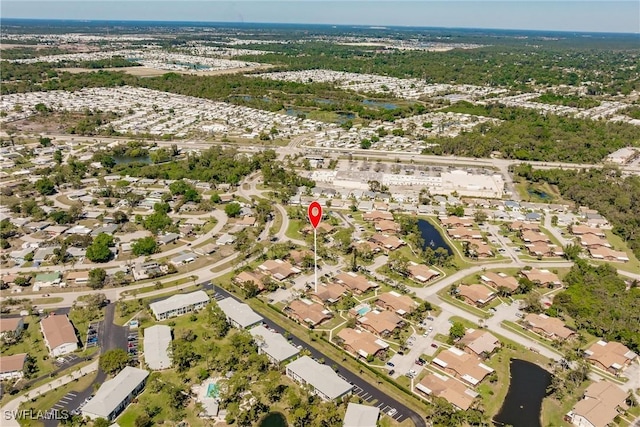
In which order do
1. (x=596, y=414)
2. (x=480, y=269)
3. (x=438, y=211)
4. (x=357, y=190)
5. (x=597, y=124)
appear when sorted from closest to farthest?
(x=596, y=414) < (x=480, y=269) < (x=438, y=211) < (x=357, y=190) < (x=597, y=124)

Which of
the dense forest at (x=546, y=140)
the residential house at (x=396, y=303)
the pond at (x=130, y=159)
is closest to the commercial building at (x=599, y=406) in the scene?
the residential house at (x=396, y=303)

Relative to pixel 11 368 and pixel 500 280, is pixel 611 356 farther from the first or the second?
pixel 11 368

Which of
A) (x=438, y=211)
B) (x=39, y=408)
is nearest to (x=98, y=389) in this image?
(x=39, y=408)

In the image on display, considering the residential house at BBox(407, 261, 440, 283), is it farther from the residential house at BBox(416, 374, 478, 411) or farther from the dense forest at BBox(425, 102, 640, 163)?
the dense forest at BBox(425, 102, 640, 163)

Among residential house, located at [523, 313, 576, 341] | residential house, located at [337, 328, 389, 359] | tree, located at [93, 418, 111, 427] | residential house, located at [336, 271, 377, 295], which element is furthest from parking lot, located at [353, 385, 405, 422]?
tree, located at [93, 418, 111, 427]

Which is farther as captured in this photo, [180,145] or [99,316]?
[180,145]

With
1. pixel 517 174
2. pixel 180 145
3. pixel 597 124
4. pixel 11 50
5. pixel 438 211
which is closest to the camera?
pixel 438 211

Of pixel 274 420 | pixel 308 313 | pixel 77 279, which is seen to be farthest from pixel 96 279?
pixel 274 420

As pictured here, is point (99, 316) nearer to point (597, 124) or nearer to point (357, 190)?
point (357, 190)
